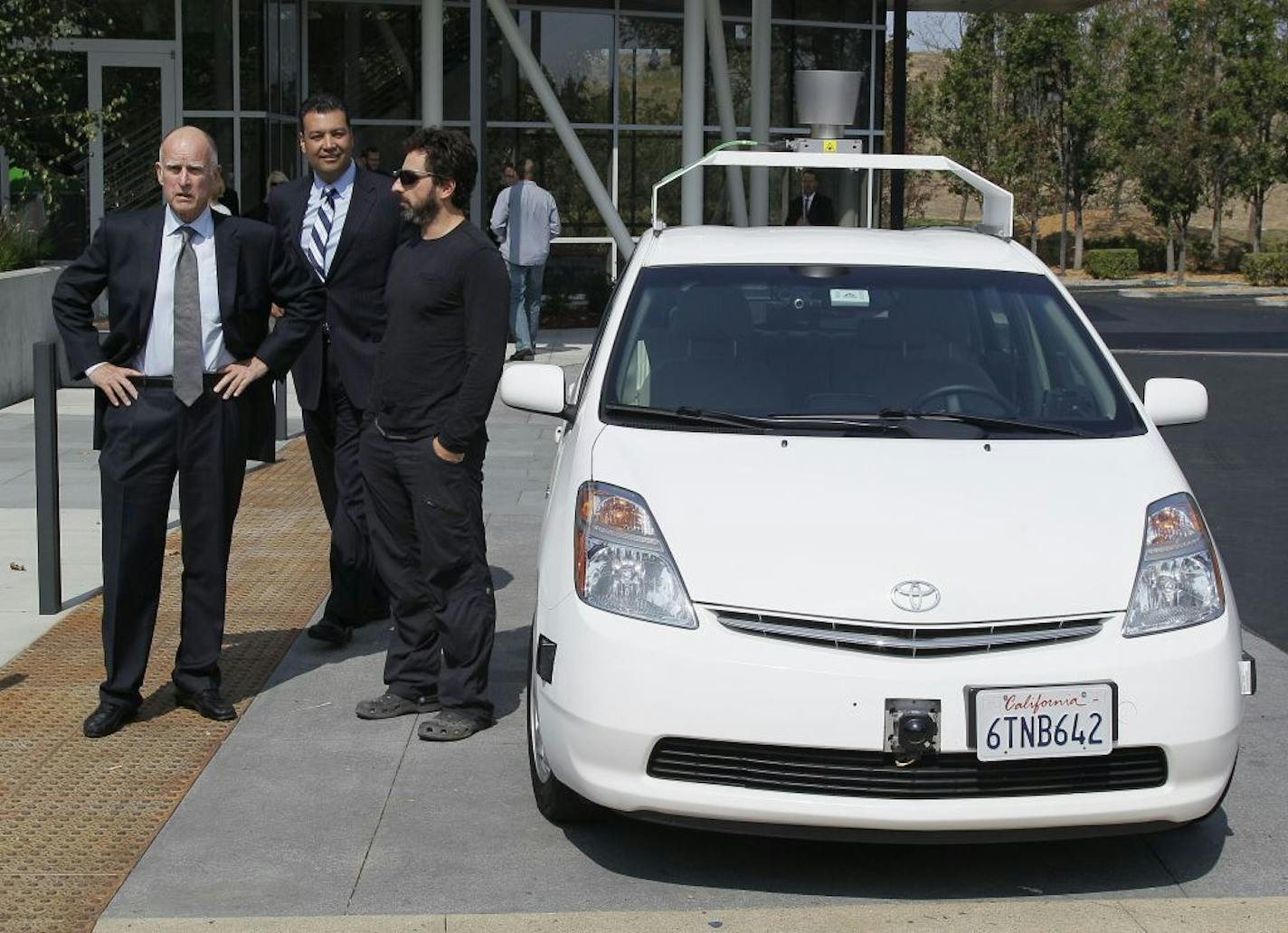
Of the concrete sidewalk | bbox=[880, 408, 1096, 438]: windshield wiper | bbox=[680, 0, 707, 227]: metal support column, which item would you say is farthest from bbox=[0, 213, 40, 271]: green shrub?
bbox=[880, 408, 1096, 438]: windshield wiper

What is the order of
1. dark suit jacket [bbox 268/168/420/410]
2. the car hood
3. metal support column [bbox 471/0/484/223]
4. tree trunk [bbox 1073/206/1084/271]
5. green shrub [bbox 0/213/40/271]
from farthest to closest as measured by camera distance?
tree trunk [bbox 1073/206/1084/271] < metal support column [bbox 471/0/484/223] < green shrub [bbox 0/213/40/271] < dark suit jacket [bbox 268/168/420/410] < the car hood

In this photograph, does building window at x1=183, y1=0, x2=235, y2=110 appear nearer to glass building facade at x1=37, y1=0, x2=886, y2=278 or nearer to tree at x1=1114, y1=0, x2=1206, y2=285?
glass building facade at x1=37, y1=0, x2=886, y2=278

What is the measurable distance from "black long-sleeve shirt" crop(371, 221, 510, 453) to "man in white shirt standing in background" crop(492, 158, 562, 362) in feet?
38.4

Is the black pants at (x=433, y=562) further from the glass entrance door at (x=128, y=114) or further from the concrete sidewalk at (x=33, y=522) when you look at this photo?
the glass entrance door at (x=128, y=114)

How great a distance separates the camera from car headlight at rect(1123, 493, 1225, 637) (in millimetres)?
4496

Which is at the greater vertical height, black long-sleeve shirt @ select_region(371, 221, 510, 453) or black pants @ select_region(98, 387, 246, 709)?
black long-sleeve shirt @ select_region(371, 221, 510, 453)

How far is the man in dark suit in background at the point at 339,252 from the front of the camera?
6656mm

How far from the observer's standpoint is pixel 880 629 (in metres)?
4.36

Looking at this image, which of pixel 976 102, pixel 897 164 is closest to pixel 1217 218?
pixel 976 102

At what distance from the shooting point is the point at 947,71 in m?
44.3

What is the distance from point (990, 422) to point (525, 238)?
42.1 ft

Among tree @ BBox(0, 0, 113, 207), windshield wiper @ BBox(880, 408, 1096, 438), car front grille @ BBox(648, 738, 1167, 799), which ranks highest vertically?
tree @ BBox(0, 0, 113, 207)

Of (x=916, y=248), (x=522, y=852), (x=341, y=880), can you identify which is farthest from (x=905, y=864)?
(x=916, y=248)

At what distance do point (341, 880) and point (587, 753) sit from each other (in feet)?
2.44
